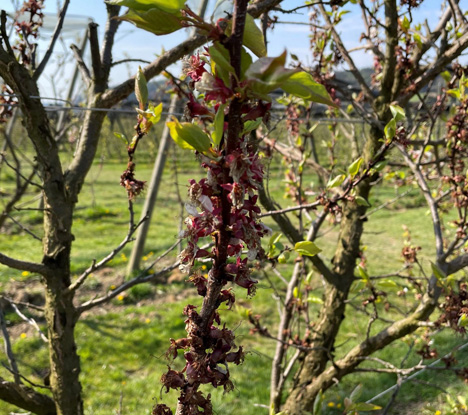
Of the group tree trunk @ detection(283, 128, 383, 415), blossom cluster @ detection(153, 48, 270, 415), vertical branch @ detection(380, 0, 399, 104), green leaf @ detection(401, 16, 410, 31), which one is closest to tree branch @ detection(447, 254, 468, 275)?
tree trunk @ detection(283, 128, 383, 415)

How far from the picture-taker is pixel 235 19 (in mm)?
505

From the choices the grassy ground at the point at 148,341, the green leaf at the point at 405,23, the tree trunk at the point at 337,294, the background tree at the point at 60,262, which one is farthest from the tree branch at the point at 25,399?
the green leaf at the point at 405,23

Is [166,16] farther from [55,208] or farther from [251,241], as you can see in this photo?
[55,208]

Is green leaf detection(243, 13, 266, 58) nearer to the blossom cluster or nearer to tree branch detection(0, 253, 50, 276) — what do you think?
the blossom cluster

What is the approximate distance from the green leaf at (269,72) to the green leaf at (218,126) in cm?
9

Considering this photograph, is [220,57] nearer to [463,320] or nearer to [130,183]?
[130,183]

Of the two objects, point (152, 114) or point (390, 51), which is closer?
point (152, 114)

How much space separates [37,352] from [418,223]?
366 inches

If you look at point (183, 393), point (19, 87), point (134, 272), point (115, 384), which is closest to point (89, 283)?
point (134, 272)

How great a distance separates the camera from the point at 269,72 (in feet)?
1.44

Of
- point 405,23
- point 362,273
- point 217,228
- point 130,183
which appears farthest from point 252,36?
point 405,23

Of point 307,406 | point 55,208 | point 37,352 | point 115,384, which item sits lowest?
point 115,384

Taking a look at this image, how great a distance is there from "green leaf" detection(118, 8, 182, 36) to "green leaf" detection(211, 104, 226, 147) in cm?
12

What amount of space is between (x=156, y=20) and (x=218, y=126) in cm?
16
